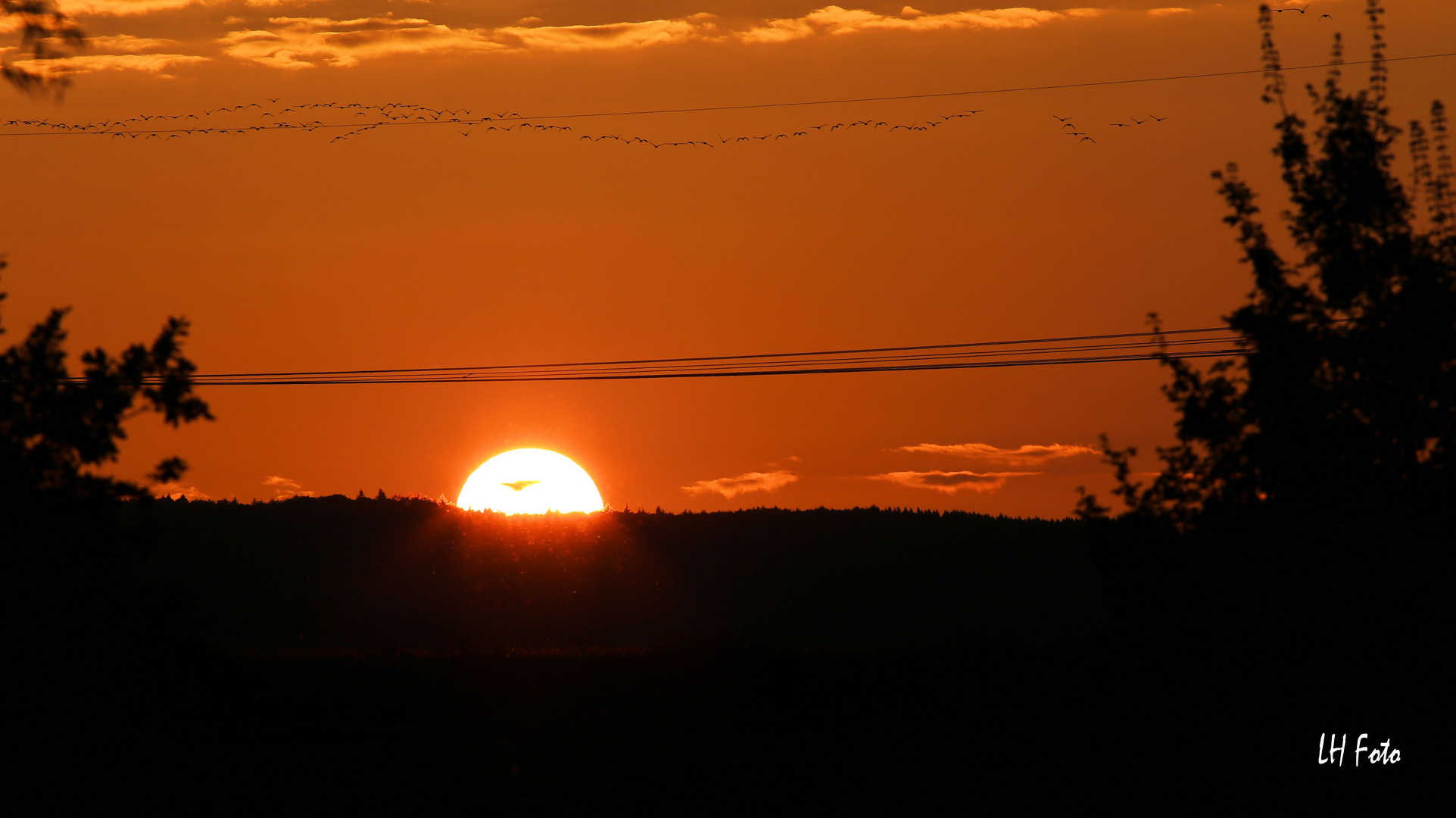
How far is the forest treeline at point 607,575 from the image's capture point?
53688mm

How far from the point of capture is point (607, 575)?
6022 centimetres

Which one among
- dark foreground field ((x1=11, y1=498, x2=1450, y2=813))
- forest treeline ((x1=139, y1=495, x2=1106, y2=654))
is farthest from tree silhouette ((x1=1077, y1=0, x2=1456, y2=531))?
forest treeline ((x1=139, y1=495, x2=1106, y2=654))

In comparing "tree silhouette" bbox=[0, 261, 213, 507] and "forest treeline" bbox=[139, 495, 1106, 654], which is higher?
"forest treeline" bbox=[139, 495, 1106, 654]

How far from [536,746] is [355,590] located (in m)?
43.6

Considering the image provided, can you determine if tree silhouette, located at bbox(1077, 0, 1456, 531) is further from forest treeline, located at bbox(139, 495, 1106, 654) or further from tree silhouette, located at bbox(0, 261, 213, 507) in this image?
forest treeline, located at bbox(139, 495, 1106, 654)

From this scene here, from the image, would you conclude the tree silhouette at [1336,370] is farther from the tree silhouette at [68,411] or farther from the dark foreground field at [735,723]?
the tree silhouette at [68,411]

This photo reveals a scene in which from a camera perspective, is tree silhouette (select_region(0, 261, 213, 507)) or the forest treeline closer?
tree silhouette (select_region(0, 261, 213, 507))

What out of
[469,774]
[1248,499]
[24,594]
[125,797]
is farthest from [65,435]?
[1248,499]

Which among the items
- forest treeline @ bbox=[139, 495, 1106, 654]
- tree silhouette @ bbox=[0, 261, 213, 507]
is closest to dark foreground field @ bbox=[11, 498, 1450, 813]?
tree silhouette @ bbox=[0, 261, 213, 507]

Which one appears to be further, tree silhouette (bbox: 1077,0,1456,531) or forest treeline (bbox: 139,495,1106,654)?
forest treeline (bbox: 139,495,1106,654)

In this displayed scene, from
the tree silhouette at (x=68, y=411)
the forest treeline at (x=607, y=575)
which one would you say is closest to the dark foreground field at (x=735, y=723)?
the tree silhouette at (x=68, y=411)

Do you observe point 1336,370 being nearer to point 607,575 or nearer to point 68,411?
point 68,411

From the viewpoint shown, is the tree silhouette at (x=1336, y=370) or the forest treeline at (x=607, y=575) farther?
the forest treeline at (x=607, y=575)

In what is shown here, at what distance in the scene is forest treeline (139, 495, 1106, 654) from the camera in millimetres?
53688
